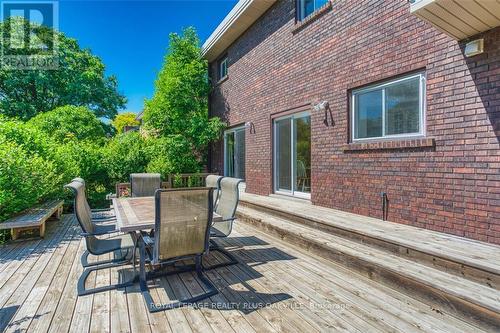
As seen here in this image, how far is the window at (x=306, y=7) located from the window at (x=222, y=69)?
4.23 meters

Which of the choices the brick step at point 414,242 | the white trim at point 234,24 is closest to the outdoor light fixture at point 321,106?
the brick step at point 414,242

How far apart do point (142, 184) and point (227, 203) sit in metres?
2.27

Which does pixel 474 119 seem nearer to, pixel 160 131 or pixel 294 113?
pixel 294 113

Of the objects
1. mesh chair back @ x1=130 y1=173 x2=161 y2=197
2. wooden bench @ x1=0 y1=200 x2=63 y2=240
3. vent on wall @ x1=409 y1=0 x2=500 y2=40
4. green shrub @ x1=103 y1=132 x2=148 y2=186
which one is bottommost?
wooden bench @ x1=0 y1=200 x2=63 y2=240

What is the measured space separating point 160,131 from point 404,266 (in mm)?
8791

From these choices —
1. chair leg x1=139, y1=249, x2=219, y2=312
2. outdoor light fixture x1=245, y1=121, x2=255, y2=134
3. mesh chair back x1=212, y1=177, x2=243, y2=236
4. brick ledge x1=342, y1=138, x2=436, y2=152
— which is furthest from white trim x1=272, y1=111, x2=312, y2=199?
chair leg x1=139, y1=249, x2=219, y2=312

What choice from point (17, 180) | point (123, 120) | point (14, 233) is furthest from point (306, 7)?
point (123, 120)

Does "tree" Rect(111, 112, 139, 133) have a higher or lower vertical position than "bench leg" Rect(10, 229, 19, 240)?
higher

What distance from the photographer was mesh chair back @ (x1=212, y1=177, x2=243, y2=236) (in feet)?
12.8

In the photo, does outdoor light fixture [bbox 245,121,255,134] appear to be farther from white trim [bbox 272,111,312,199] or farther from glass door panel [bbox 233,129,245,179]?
white trim [bbox 272,111,312,199]

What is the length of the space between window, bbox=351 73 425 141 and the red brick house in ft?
0.06

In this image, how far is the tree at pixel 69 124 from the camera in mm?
11336

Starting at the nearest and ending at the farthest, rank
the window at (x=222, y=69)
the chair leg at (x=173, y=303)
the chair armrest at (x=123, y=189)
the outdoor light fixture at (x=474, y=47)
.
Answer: the chair leg at (x=173, y=303), the outdoor light fixture at (x=474, y=47), the chair armrest at (x=123, y=189), the window at (x=222, y=69)

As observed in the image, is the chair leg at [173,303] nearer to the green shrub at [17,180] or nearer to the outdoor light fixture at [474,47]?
the green shrub at [17,180]
